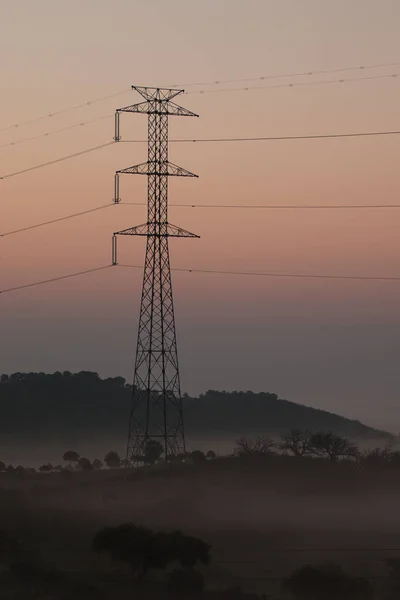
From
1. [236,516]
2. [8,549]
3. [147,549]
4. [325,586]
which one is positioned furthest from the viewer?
[236,516]

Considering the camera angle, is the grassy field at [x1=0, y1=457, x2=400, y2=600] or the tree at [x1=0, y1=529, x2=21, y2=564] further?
the grassy field at [x1=0, y1=457, x2=400, y2=600]

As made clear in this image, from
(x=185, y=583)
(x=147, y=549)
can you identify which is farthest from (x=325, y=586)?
(x=147, y=549)

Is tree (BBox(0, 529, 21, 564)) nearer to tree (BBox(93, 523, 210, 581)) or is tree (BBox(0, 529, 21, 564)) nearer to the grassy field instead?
the grassy field

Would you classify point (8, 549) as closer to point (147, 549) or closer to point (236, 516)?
point (147, 549)

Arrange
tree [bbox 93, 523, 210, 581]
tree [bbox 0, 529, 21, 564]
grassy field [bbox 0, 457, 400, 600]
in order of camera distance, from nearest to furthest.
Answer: tree [bbox 93, 523, 210, 581]
tree [bbox 0, 529, 21, 564]
grassy field [bbox 0, 457, 400, 600]

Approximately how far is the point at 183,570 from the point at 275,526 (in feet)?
163

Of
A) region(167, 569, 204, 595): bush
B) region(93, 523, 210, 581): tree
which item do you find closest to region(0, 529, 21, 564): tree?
region(93, 523, 210, 581): tree

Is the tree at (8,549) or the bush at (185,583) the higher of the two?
the tree at (8,549)

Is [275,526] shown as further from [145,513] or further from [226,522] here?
[145,513]

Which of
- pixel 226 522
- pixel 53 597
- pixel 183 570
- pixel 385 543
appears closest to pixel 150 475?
pixel 226 522

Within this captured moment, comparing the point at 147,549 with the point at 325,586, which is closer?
the point at 325,586

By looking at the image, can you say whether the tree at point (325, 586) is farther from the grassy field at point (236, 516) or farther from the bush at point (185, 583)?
the bush at point (185, 583)

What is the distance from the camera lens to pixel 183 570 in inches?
4710

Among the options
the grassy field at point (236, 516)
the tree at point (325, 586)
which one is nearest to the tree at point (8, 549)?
the grassy field at point (236, 516)
